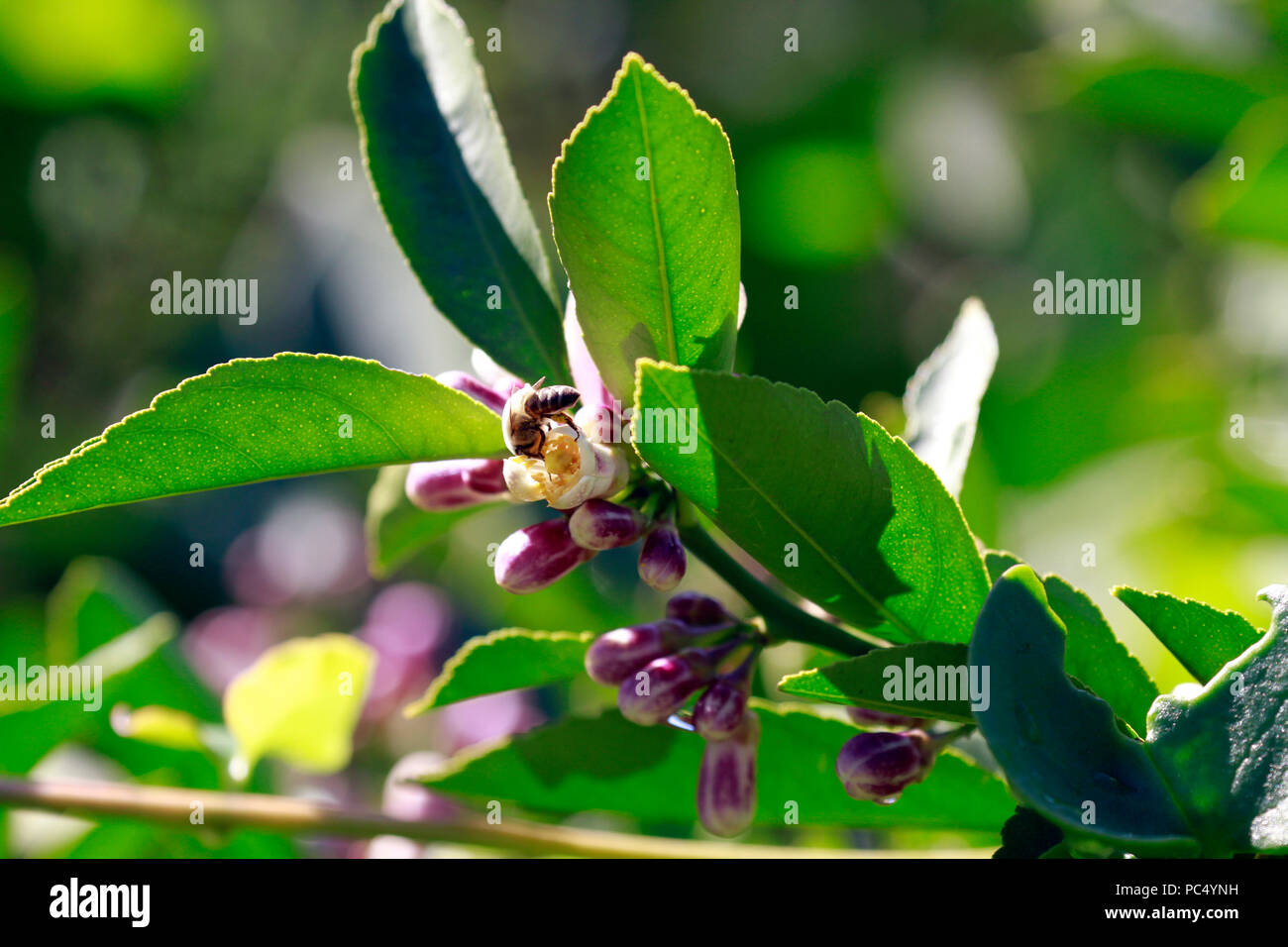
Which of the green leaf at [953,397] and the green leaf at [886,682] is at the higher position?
the green leaf at [953,397]

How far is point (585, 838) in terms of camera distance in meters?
1.29

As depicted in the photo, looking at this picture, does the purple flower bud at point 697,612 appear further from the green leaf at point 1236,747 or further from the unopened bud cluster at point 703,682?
the green leaf at point 1236,747

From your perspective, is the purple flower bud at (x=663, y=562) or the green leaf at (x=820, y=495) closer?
the green leaf at (x=820, y=495)

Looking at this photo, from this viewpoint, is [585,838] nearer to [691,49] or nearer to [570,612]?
[570,612]

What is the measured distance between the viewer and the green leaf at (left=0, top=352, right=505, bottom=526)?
87cm

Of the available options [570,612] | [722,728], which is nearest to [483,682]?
[722,728]

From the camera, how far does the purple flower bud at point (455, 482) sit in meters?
1.04

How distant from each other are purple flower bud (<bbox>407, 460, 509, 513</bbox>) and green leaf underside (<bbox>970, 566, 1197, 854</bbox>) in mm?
447

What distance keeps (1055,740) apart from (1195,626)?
6.6 inches

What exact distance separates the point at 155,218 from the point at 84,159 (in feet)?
1.47

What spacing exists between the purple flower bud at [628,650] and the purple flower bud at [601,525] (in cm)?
12

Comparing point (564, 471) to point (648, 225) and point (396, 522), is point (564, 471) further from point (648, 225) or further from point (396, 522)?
point (396, 522)

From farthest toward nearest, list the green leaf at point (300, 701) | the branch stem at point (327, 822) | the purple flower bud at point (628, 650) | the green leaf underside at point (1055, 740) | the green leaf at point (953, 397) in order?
1. the green leaf at point (300, 701)
2. the branch stem at point (327, 822)
3. the green leaf at point (953, 397)
4. the purple flower bud at point (628, 650)
5. the green leaf underside at point (1055, 740)

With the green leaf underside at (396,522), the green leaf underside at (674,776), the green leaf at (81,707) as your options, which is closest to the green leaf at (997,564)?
the green leaf underside at (674,776)
